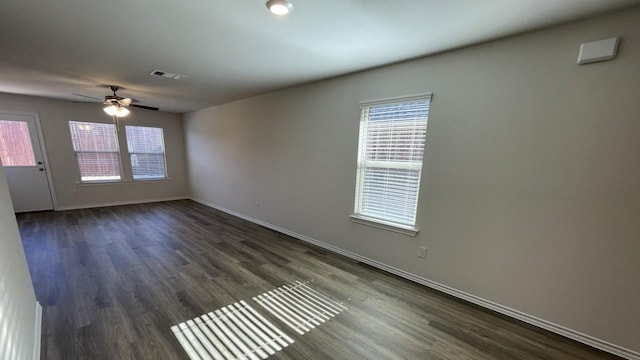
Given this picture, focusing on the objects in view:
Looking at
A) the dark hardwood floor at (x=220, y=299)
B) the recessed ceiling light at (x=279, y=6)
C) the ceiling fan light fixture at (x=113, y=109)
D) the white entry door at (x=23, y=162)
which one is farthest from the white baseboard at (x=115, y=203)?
the recessed ceiling light at (x=279, y=6)

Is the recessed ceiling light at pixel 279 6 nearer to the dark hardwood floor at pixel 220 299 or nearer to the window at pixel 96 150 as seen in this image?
the dark hardwood floor at pixel 220 299

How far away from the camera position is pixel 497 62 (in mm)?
2008

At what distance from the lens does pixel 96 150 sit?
5.48 meters

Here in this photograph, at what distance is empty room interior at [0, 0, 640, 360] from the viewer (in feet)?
5.36

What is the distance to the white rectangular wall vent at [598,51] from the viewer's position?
5.16ft

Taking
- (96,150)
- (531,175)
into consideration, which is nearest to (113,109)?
(96,150)

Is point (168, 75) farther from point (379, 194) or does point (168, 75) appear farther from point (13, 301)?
point (379, 194)

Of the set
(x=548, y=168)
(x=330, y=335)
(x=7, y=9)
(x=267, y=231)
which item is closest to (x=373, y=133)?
(x=548, y=168)

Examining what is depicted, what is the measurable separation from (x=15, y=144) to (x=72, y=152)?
79 cm

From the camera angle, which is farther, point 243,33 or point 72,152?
point 72,152

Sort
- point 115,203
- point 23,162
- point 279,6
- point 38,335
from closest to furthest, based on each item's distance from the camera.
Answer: point 279,6, point 38,335, point 23,162, point 115,203

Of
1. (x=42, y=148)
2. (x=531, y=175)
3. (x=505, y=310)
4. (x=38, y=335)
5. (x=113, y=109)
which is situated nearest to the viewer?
(x=38, y=335)

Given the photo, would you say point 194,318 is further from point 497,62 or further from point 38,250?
point 497,62

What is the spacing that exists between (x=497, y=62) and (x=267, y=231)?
3960 mm
